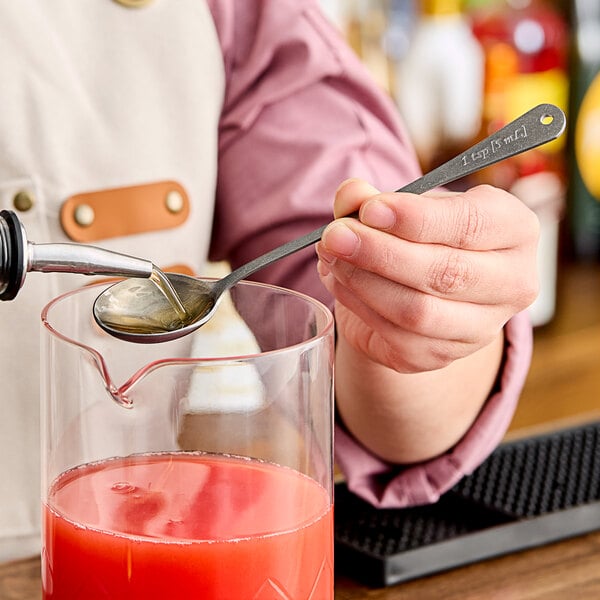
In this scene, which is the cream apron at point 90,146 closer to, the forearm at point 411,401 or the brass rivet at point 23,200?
the brass rivet at point 23,200

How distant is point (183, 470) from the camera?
1.25 feet

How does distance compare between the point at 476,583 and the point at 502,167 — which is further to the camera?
the point at 502,167

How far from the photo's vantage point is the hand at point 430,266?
1.42 ft

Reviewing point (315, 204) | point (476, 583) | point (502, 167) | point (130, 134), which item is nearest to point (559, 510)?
point (476, 583)

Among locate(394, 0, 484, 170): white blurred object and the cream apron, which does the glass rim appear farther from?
locate(394, 0, 484, 170): white blurred object

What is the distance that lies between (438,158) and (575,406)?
0.36 m

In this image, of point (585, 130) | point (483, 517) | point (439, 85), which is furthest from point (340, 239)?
point (585, 130)

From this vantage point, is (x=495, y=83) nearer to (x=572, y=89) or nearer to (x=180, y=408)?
(x=572, y=89)

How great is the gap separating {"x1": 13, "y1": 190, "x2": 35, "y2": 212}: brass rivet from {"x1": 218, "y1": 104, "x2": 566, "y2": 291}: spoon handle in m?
0.27

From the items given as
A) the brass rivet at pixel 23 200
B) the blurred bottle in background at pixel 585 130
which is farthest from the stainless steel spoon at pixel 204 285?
the blurred bottle in background at pixel 585 130

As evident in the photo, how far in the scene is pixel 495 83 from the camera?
130 centimetres

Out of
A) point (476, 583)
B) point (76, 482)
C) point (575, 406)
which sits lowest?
point (575, 406)

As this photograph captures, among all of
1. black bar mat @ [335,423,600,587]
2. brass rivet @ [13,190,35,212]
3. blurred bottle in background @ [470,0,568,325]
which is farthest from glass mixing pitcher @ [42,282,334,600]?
blurred bottle in background @ [470,0,568,325]

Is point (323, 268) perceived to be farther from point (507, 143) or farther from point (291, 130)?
point (291, 130)
